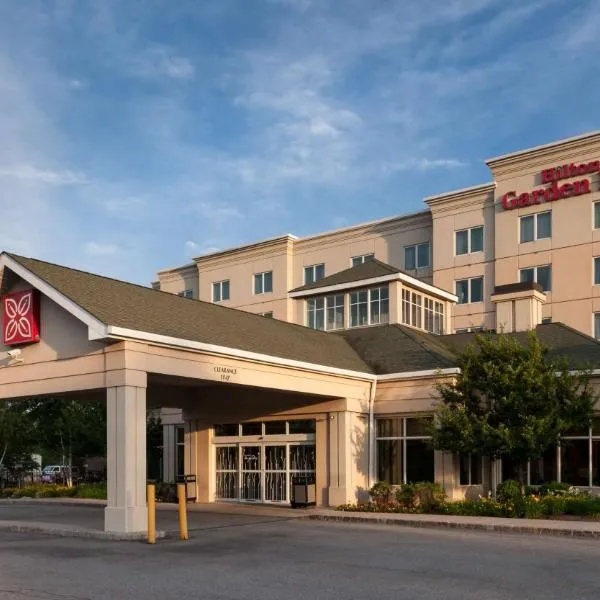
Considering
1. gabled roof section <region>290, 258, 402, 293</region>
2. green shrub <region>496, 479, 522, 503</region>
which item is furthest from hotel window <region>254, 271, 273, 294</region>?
green shrub <region>496, 479, 522, 503</region>

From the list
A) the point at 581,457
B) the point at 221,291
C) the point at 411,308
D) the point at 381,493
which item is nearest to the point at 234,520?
the point at 381,493

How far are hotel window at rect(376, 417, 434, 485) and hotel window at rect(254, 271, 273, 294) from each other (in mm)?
31946

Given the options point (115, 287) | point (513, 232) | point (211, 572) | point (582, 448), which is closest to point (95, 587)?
point (211, 572)

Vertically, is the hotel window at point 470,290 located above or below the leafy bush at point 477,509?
above

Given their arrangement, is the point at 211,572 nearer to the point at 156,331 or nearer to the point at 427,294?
the point at 156,331

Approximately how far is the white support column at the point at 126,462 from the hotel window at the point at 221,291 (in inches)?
1627

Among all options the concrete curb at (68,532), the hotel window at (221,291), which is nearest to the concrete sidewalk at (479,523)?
the concrete curb at (68,532)

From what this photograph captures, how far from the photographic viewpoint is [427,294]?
3262cm

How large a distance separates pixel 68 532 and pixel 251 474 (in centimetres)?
1019

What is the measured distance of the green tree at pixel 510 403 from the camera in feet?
70.2

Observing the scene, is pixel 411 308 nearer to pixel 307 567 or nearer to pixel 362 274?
pixel 362 274

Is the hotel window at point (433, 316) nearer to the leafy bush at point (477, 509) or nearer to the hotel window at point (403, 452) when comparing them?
the hotel window at point (403, 452)

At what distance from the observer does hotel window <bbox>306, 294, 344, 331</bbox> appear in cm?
3212

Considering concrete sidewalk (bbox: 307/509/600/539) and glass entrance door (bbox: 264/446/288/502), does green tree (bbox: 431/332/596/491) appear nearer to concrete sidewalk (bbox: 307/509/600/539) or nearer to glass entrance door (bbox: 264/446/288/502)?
concrete sidewalk (bbox: 307/509/600/539)
